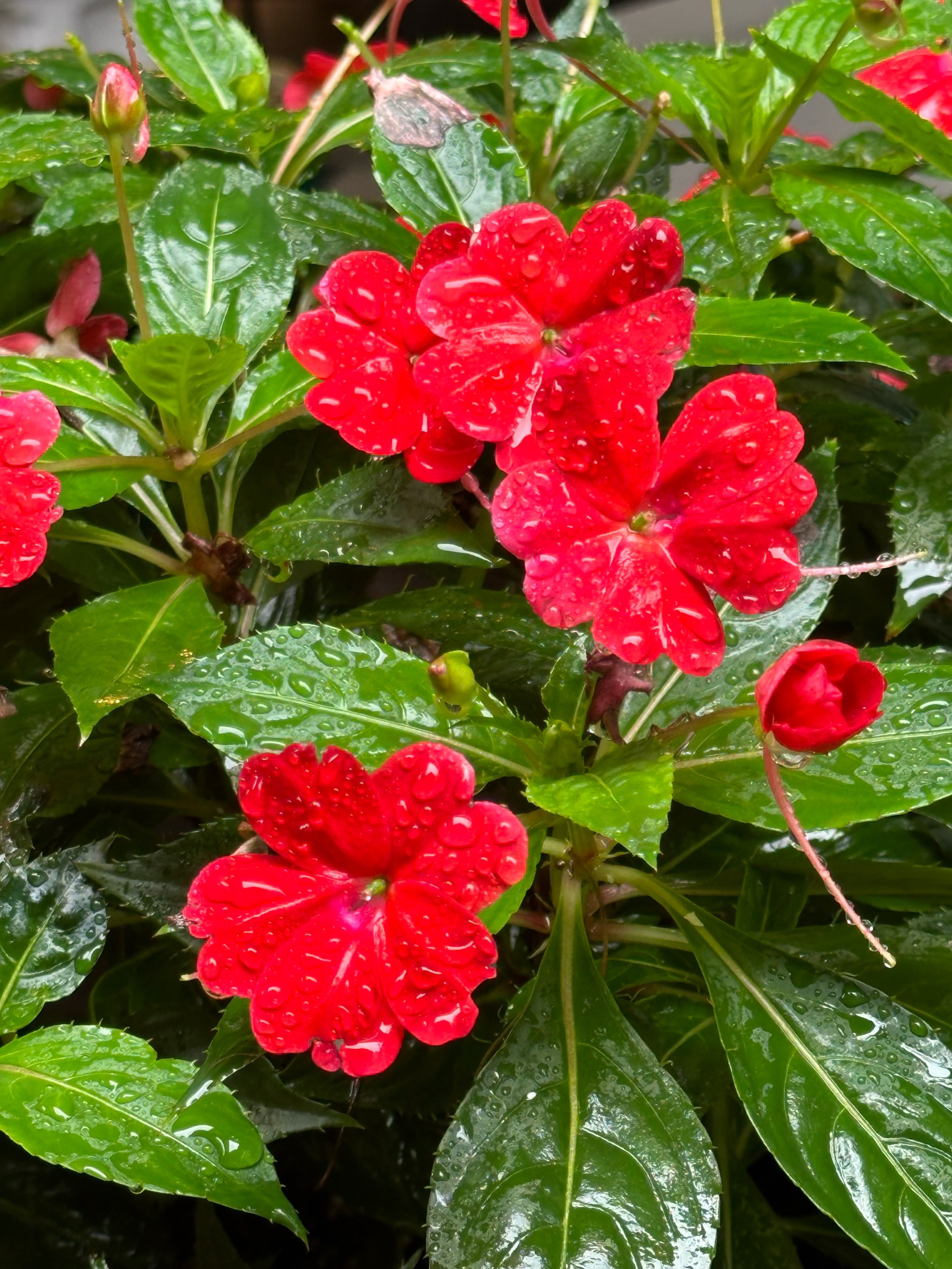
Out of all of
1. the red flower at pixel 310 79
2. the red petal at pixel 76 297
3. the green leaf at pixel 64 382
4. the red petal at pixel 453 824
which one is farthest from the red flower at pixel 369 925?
the red flower at pixel 310 79

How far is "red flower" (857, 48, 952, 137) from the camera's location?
0.93 meters

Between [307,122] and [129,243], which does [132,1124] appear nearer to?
[129,243]

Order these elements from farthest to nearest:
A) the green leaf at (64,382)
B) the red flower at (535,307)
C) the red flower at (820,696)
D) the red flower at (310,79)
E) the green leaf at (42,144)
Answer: the red flower at (310,79), the green leaf at (42,144), the green leaf at (64,382), the red flower at (535,307), the red flower at (820,696)

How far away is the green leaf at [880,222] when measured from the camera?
0.71 m

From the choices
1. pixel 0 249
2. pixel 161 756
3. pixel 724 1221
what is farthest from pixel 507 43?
pixel 724 1221

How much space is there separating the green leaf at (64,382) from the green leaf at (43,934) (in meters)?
0.28

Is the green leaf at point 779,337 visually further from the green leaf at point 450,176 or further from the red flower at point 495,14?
the red flower at point 495,14

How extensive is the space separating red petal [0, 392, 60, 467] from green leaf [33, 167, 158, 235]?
0.29 metres

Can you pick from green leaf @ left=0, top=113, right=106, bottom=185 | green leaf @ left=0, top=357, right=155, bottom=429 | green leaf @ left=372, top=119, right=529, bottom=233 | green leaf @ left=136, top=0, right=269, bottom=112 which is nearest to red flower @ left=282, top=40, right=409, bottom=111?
green leaf @ left=136, top=0, right=269, bottom=112

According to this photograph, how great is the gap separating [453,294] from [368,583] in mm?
348

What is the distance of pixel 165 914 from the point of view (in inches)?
26.2

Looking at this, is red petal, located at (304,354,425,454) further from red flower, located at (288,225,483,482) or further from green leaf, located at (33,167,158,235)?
green leaf, located at (33,167,158,235)

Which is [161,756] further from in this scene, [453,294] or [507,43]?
[507,43]

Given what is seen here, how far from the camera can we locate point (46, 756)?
718 millimetres
